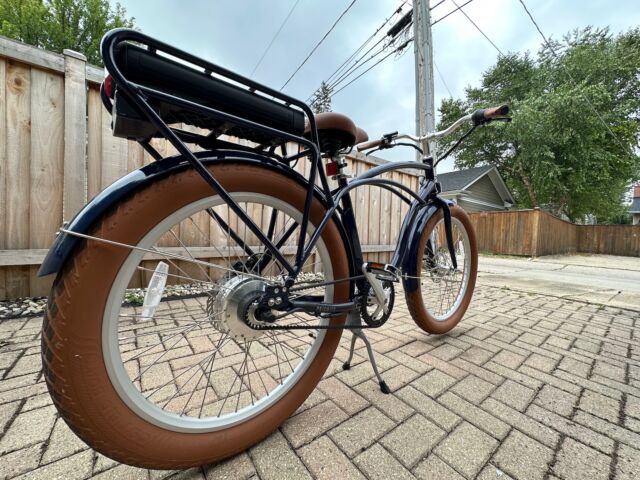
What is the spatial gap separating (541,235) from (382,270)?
1072 cm

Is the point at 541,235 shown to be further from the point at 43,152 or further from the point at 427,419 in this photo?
the point at 43,152

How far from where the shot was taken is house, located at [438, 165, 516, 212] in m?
13.5

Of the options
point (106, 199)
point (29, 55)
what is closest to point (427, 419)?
point (106, 199)

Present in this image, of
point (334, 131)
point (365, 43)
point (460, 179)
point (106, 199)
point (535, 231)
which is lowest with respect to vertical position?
point (106, 199)

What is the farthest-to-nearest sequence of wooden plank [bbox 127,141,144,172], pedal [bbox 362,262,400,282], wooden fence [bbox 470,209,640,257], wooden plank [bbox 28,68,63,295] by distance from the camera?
wooden fence [bbox 470,209,640,257], wooden plank [bbox 127,141,144,172], wooden plank [bbox 28,68,63,295], pedal [bbox 362,262,400,282]

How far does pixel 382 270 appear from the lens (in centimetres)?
124

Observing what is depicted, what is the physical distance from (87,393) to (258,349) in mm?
980

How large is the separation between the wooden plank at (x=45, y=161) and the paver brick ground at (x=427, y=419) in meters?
0.62

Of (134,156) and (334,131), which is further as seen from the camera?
(134,156)

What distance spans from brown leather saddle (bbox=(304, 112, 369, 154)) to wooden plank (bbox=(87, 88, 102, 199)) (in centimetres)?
199

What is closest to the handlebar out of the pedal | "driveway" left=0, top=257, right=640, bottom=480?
the pedal

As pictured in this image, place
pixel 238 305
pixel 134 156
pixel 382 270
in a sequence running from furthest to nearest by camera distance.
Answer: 1. pixel 134 156
2. pixel 382 270
3. pixel 238 305

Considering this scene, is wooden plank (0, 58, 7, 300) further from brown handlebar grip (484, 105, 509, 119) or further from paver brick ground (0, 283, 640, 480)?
brown handlebar grip (484, 105, 509, 119)

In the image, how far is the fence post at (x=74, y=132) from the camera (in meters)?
2.06
